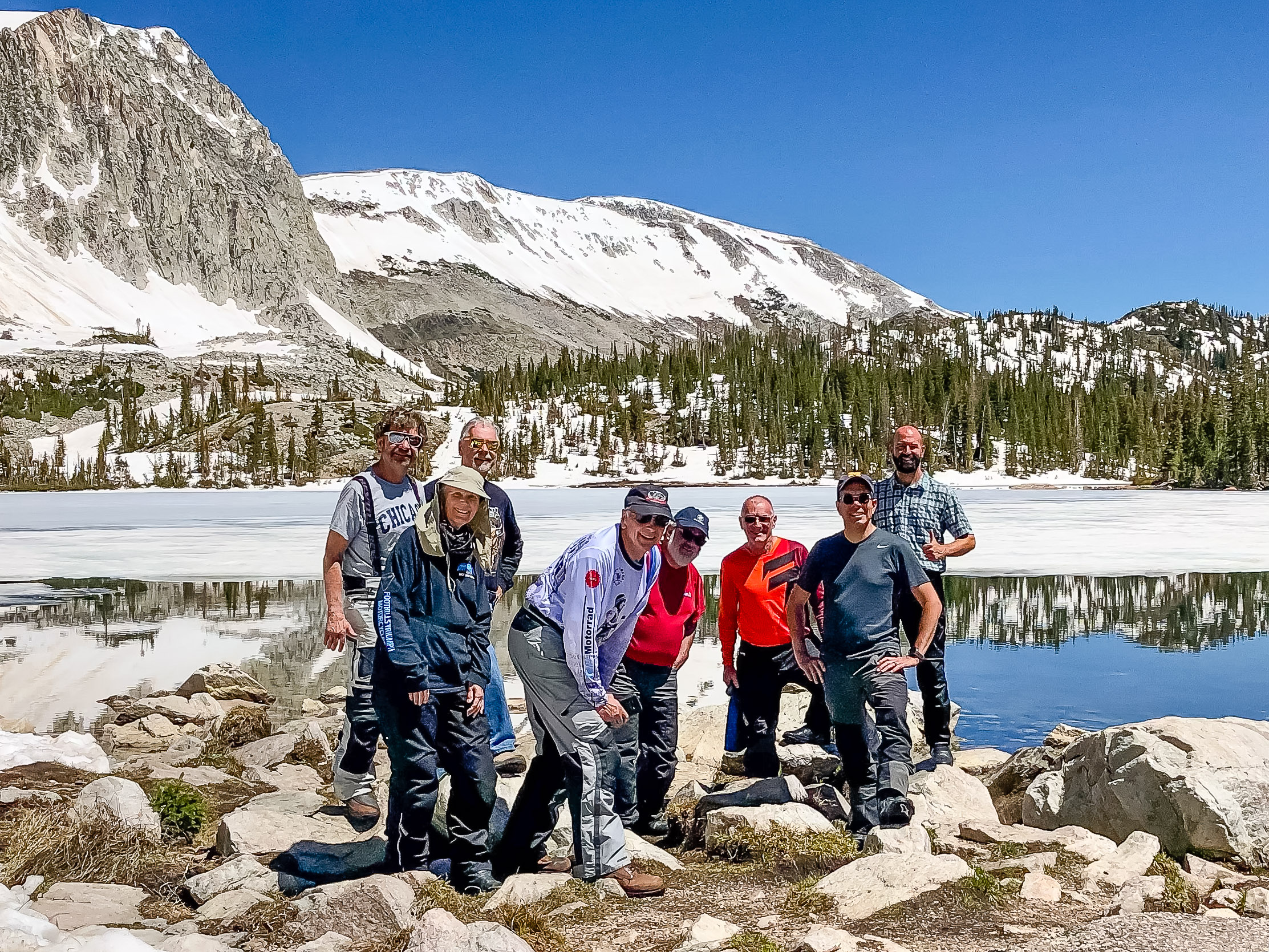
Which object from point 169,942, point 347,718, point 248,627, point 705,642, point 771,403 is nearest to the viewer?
point 169,942

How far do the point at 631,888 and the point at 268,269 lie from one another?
554 feet

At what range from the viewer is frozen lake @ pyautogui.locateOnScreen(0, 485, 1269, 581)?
69.8 ft

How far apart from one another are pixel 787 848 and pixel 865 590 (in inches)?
52.7

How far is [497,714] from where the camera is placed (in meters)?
6.93

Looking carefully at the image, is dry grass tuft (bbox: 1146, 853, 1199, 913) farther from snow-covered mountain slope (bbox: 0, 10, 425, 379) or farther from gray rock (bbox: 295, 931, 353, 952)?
snow-covered mountain slope (bbox: 0, 10, 425, 379)

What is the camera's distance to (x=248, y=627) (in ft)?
A: 48.1

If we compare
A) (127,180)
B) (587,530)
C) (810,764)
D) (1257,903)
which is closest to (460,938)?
(1257,903)

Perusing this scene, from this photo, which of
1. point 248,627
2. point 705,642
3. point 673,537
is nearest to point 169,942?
point 673,537

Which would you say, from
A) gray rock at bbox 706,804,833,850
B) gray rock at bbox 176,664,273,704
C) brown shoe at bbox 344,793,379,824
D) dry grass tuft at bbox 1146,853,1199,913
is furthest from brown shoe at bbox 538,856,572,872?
gray rock at bbox 176,664,273,704

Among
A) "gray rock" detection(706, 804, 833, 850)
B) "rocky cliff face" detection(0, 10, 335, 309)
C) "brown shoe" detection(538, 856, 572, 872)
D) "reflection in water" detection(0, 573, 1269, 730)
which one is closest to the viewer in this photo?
"brown shoe" detection(538, 856, 572, 872)

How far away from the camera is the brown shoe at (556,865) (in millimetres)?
5230

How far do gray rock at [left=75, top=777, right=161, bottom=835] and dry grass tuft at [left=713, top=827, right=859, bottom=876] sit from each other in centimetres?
294

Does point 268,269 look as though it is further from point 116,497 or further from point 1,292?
point 116,497

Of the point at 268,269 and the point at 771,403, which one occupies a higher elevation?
the point at 268,269
